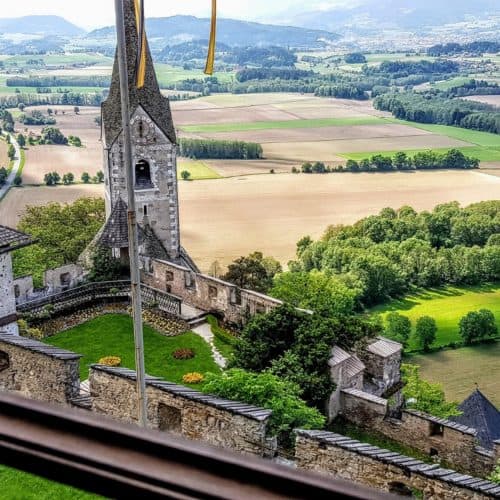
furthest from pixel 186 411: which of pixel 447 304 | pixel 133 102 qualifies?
pixel 447 304

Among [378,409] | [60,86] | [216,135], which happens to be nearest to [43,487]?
[378,409]

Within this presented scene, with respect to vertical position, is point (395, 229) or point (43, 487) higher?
point (43, 487)

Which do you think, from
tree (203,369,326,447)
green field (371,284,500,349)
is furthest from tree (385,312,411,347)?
tree (203,369,326,447)

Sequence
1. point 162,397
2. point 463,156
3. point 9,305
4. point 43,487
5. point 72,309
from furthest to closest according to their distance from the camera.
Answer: point 463,156, point 72,309, point 9,305, point 162,397, point 43,487

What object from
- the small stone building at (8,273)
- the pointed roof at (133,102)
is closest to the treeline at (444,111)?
→ the pointed roof at (133,102)

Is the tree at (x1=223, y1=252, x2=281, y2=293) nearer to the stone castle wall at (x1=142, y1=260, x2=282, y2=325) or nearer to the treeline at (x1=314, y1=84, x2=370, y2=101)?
the stone castle wall at (x1=142, y1=260, x2=282, y2=325)

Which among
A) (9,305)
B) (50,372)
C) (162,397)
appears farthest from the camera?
(9,305)

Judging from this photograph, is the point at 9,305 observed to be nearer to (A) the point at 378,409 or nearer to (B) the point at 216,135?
(A) the point at 378,409
